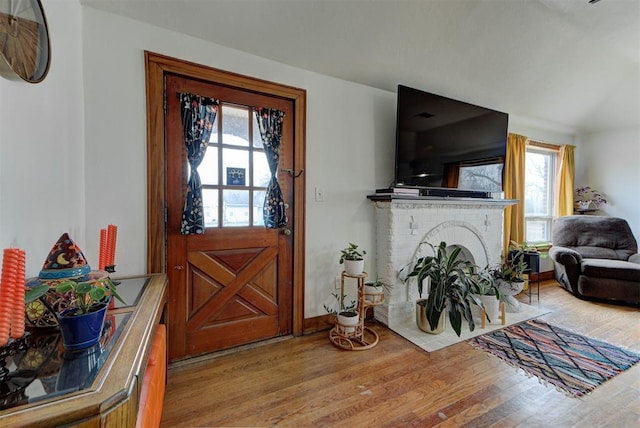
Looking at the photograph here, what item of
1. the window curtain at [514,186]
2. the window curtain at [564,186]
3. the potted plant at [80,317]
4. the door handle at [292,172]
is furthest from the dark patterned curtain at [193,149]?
the window curtain at [564,186]

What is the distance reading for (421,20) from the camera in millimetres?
2215

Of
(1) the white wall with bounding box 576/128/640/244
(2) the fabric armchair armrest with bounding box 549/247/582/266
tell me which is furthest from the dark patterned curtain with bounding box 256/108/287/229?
(1) the white wall with bounding box 576/128/640/244

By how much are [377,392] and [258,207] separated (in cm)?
154

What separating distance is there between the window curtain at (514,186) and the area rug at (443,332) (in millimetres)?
1139

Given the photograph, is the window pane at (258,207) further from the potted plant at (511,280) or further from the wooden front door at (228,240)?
the potted plant at (511,280)

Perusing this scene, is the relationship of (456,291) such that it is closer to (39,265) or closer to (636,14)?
(39,265)

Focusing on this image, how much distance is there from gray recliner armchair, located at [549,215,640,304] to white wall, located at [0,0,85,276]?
485 centimetres

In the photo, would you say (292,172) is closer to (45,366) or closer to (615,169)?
(45,366)

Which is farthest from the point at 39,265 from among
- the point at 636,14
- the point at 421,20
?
the point at 636,14

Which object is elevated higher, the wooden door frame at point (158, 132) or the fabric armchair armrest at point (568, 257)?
the wooden door frame at point (158, 132)

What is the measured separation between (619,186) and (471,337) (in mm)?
3951

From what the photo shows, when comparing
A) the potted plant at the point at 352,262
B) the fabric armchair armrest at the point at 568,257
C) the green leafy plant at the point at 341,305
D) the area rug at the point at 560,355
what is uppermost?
the potted plant at the point at 352,262

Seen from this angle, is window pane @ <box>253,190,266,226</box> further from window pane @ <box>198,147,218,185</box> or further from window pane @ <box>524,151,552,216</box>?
window pane @ <box>524,151,552,216</box>

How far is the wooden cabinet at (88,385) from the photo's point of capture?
0.56 metres
